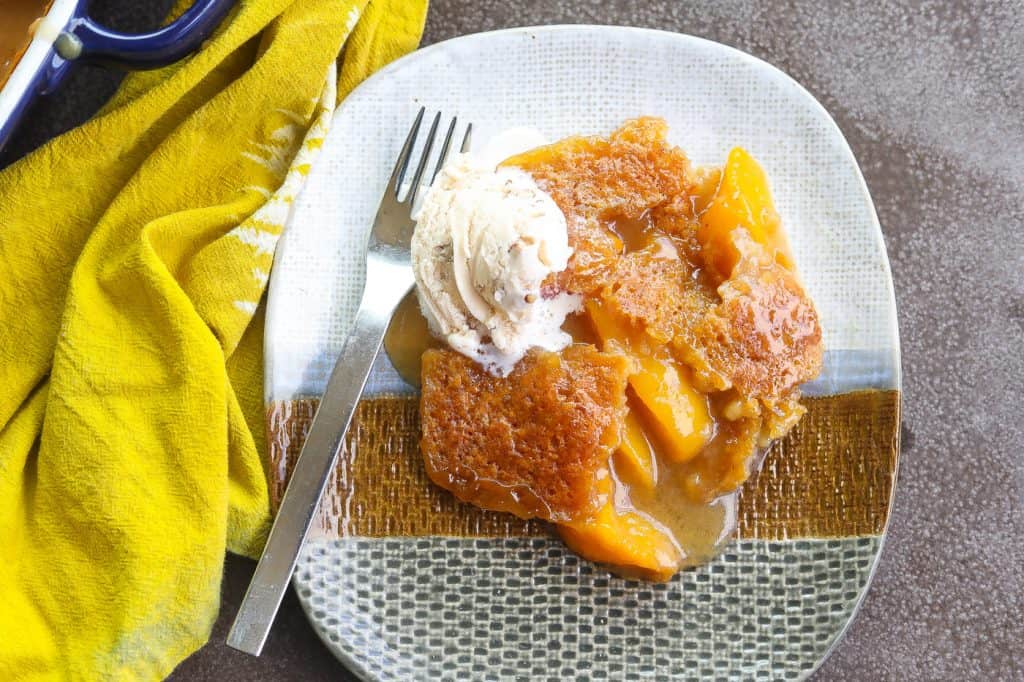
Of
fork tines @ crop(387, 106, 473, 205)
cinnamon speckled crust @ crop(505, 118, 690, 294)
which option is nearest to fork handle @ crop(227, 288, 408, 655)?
fork tines @ crop(387, 106, 473, 205)

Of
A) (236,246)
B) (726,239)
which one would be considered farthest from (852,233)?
(236,246)

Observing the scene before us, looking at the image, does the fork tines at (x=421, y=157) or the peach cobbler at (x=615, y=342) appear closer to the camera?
the peach cobbler at (x=615, y=342)

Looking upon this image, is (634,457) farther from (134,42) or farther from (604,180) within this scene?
(134,42)

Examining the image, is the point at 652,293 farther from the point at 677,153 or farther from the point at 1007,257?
the point at 1007,257

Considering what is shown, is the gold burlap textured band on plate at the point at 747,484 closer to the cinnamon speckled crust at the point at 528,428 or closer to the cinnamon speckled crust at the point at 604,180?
the cinnamon speckled crust at the point at 528,428

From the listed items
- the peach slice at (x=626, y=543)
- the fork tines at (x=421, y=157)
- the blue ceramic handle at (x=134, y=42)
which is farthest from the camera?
the fork tines at (x=421, y=157)

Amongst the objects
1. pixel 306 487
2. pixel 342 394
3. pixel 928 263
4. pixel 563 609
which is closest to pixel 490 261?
pixel 342 394

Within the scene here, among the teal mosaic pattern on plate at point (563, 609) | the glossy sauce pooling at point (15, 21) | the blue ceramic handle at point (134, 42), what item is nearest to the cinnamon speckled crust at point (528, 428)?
the teal mosaic pattern on plate at point (563, 609)

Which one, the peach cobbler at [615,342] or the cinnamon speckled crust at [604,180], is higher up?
the cinnamon speckled crust at [604,180]
